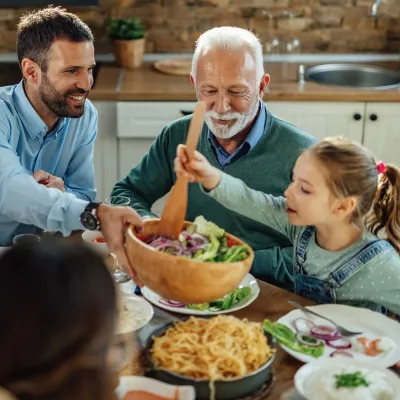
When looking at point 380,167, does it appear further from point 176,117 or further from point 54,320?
point 176,117

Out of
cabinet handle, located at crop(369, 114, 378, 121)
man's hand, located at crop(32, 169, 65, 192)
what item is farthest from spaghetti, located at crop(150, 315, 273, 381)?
cabinet handle, located at crop(369, 114, 378, 121)

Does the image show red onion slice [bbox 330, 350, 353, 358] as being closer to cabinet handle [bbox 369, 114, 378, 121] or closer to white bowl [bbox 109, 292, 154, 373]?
white bowl [bbox 109, 292, 154, 373]

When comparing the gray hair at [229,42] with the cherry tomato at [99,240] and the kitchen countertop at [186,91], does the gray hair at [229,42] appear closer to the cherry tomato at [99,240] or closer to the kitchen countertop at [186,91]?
the cherry tomato at [99,240]

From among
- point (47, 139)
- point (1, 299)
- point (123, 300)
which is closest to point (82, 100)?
point (47, 139)

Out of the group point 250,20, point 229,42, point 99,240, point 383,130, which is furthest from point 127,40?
point 99,240

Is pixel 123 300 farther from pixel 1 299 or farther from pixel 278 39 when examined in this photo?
pixel 278 39

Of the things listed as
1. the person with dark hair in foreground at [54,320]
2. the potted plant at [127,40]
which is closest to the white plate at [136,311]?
the person with dark hair in foreground at [54,320]

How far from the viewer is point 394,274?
73.1 inches

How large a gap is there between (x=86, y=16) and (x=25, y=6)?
12.7 inches

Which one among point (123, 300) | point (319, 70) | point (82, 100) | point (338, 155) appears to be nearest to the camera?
point (123, 300)

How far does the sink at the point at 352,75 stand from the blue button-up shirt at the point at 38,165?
5.62ft

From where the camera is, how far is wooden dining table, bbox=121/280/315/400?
1515 mm

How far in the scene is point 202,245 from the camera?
1.59 m

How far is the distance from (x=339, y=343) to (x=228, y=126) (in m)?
0.85
